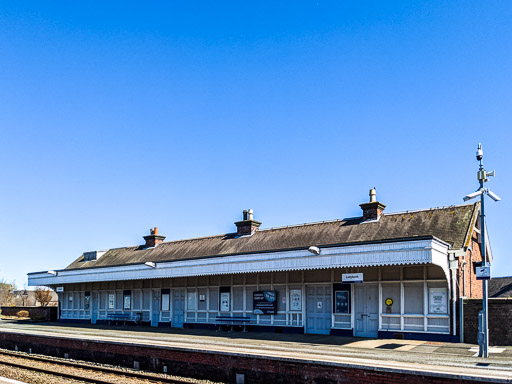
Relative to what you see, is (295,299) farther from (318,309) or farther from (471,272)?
(471,272)

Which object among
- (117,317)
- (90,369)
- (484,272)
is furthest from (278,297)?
(117,317)

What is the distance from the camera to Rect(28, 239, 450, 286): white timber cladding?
1717cm

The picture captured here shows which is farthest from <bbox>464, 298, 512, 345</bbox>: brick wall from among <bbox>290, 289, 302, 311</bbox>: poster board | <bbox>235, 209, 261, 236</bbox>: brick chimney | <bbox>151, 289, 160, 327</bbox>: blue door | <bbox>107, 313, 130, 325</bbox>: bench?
<bbox>107, 313, 130, 325</bbox>: bench

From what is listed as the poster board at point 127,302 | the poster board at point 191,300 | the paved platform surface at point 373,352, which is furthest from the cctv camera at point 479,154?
the poster board at point 127,302

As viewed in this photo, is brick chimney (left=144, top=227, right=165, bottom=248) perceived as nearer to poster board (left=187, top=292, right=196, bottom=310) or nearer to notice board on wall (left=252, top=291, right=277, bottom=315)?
poster board (left=187, top=292, right=196, bottom=310)

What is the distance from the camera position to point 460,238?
18.9 m

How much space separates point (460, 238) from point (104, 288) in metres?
20.4

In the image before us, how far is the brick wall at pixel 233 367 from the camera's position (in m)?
11.5

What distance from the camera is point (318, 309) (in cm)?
2125

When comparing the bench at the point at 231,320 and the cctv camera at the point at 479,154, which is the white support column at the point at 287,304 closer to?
the bench at the point at 231,320

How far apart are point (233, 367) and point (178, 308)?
498 inches

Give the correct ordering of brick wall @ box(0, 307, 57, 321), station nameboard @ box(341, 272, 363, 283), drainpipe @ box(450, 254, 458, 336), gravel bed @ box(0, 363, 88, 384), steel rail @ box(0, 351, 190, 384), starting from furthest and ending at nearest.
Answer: brick wall @ box(0, 307, 57, 321)
station nameboard @ box(341, 272, 363, 283)
drainpipe @ box(450, 254, 458, 336)
gravel bed @ box(0, 363, 88, 384)
steel rail @ box(0, 351, 190, 384)

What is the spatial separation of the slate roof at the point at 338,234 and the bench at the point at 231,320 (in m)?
2.94

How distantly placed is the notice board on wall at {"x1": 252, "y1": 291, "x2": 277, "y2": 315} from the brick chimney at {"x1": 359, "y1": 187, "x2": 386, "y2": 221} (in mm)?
5186
